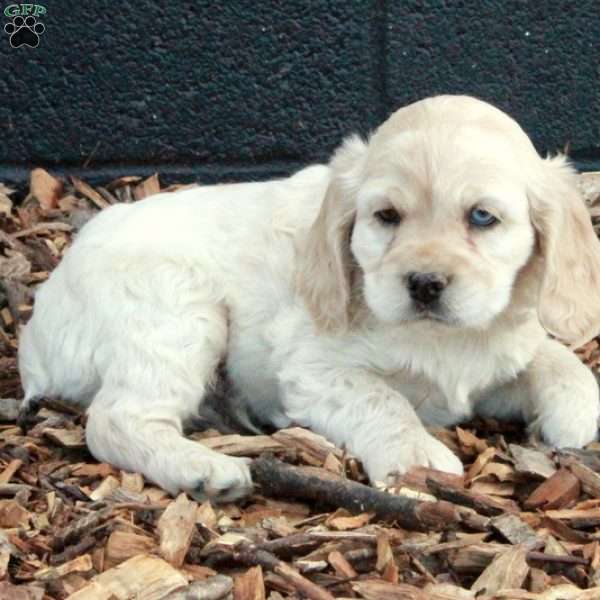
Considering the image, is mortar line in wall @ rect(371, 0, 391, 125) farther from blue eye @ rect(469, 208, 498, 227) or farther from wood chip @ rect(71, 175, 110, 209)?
blue eye @ rect(469, 208, 498, 227)

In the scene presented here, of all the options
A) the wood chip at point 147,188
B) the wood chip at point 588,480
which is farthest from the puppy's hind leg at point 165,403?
the wood chip at point 147,188

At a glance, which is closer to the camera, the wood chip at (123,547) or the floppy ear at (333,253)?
the wood chip at (123,547)

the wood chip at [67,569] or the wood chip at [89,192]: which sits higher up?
the wood chip at [89,192]

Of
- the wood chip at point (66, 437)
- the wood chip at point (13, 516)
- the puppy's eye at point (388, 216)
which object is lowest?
the wood chip at point (66, 437)

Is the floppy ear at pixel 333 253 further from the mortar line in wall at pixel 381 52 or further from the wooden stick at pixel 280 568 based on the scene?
the mortar line in wall at pixel 381 52

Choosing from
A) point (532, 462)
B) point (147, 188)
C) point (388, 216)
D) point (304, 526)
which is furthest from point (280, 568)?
point (147, 188)

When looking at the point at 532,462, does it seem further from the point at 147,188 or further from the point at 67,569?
the point at 147,188

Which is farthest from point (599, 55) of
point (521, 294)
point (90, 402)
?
point (90, 402)

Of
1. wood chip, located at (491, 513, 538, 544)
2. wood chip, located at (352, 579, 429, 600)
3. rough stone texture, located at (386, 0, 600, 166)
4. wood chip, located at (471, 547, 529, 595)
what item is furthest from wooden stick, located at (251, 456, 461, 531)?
rough stone texture, located at (386, 0, 600, 166)
